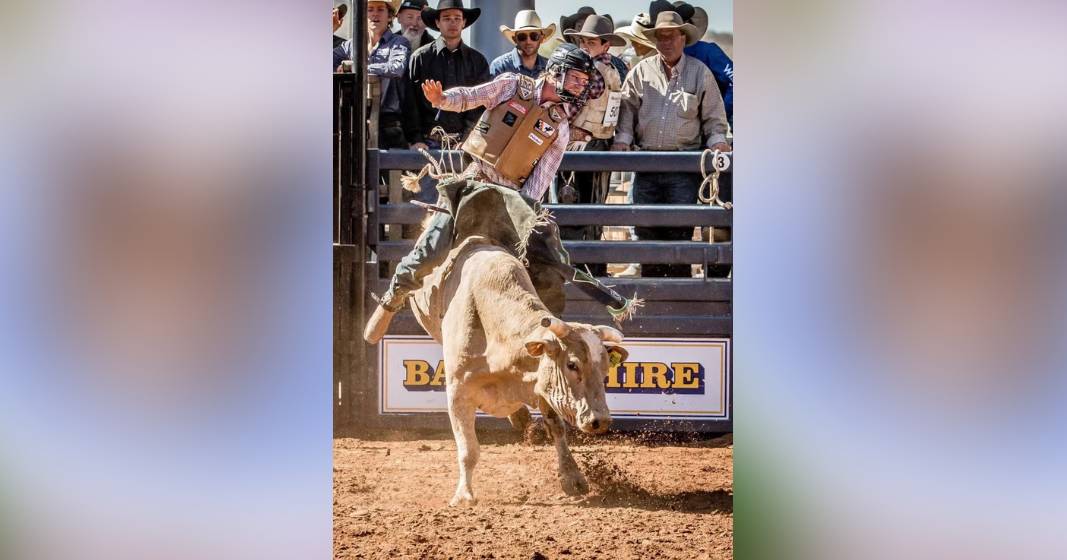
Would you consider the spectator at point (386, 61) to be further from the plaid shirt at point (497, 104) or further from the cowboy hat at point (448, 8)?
the plaid shirt at point (497, 104)

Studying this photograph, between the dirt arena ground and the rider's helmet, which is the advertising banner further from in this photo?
the rider's helmet

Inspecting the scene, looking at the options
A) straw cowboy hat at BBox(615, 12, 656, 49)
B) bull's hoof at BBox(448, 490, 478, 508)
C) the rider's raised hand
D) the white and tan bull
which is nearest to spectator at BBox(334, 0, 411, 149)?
the rider's raised hand

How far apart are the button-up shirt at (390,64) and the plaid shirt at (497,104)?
1.28 feet

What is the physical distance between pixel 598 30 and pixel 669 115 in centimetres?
61

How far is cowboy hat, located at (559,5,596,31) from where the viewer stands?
5.80 metres

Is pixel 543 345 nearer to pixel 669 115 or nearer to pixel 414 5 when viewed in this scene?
pixel 669 115

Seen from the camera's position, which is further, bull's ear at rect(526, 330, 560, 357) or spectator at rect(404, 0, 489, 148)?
spectator at rect(404, 0, 489, 148)

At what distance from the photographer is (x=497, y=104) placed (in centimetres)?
595

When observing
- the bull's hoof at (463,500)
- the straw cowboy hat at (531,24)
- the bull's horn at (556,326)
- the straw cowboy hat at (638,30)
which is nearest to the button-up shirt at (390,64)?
the straw cowboy hat at (531,24)

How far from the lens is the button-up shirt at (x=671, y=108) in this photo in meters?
5.91

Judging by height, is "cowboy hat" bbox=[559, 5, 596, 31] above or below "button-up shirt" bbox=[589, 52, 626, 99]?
above

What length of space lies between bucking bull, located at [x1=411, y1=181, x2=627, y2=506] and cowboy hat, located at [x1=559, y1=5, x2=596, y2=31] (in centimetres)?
93

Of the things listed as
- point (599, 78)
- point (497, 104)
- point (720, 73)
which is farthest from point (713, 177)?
point (497, 104)
